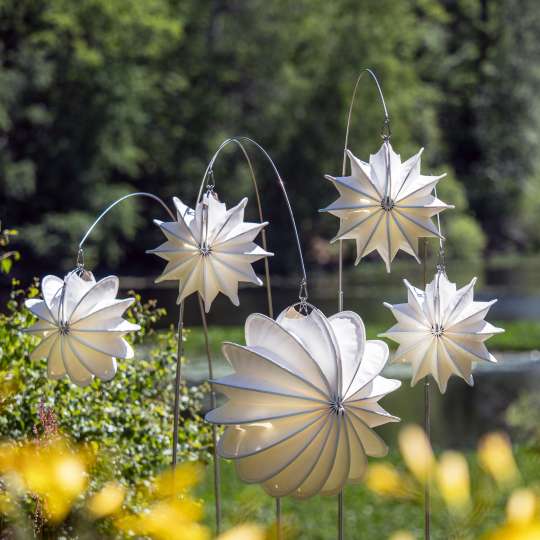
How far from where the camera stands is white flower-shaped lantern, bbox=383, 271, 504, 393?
3.01m

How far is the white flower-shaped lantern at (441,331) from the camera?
9.87 feet

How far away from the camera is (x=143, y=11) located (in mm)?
31734

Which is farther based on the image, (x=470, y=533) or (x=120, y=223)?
(x=120, y=223)

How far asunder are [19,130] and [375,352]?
2979 cm

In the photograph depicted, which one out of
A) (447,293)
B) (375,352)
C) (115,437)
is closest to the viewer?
(375,352)

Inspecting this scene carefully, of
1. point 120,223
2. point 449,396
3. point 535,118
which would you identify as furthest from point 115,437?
point 535,118

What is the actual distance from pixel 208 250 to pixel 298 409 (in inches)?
40.1

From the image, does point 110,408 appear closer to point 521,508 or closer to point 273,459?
point 273,459

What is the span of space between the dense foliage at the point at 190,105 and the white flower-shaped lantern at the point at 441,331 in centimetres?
2605

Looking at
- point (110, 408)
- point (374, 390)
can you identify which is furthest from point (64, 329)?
point (110, 408)

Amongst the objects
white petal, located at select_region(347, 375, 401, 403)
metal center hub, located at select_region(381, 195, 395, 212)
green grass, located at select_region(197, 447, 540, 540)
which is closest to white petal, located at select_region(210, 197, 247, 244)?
metal center hub, located at select_region(381, 195, 395, 212)

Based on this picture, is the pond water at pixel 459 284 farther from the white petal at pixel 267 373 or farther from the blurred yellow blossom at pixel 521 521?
the blurred yellow blossom at pixel 521 521

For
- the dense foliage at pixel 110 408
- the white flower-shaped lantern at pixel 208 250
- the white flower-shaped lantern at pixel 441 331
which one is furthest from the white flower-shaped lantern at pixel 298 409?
the dense foliage at pixel 110 408

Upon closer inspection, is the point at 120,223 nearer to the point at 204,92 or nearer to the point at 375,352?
the point at 204,92
